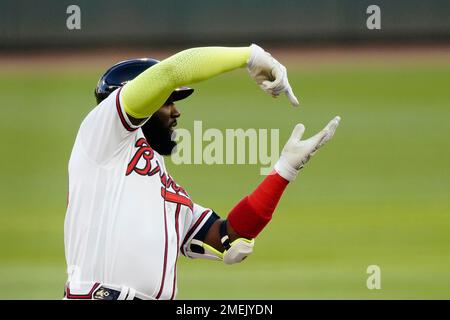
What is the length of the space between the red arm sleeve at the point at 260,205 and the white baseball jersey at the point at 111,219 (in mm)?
230

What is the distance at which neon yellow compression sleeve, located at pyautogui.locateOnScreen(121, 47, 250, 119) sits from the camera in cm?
213

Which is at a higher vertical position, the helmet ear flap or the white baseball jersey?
the helmet ear flap

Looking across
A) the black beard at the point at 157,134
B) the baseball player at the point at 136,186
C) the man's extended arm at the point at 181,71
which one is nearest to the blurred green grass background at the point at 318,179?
the black beard at the point at 157,134

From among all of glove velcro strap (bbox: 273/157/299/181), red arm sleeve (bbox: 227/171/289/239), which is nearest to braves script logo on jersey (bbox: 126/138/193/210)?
red arm sleeve (bbox: 227/171/289/239)

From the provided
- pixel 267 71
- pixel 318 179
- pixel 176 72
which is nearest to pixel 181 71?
pixel 176 72

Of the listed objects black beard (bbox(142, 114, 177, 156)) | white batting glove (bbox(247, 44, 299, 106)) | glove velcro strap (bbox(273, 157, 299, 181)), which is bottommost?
glove velcro strap (bbox(273, 157, 299, 181))

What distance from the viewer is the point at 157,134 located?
2492 mm

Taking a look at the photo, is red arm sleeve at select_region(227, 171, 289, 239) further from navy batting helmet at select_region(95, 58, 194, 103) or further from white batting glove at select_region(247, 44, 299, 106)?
navy batting helmet at select_region(95, 58, 194, 103)

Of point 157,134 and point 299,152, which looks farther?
point 157,134

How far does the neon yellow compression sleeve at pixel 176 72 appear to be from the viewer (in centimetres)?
213

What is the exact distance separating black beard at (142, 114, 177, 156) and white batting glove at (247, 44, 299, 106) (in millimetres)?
360

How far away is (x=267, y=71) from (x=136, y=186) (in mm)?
411

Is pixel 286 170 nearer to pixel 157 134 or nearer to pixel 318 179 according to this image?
pixel 157 134

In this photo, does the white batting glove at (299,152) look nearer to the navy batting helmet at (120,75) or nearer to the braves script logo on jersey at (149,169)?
the braves script logo on jersey at (149,169)
